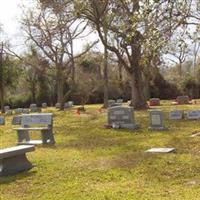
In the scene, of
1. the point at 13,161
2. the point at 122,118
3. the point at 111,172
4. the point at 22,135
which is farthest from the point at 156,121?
the point at 13,161

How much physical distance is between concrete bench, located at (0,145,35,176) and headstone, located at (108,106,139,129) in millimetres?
10182

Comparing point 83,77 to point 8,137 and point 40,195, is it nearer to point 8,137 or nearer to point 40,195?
point 8,137

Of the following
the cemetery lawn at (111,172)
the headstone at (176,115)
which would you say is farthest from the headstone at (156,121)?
the headstone at (176,115)

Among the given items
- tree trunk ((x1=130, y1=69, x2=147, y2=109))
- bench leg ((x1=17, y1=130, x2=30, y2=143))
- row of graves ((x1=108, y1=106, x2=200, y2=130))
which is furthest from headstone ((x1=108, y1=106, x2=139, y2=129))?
tree trunk ((x1=130, y1=69, x2=147, y2=109))

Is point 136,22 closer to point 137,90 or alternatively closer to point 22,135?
point 22,135

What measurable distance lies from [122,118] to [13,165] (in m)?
11.0

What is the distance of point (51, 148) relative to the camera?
630 inches

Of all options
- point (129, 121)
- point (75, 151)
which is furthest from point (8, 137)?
point (75, 151)

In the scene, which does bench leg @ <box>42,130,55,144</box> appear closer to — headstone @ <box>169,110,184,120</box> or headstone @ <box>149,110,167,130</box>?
headstone @ <box>149,110,167,130</box>

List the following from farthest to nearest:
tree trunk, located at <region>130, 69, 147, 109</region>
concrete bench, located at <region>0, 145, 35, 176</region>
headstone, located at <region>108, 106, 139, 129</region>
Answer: tree trunk, located at <region>130, 69, 147, 109</region>, headstone, located at <region>108, 106, 139, 129</region>, concrete bench, located at <region>0, 145, 35, 176</region>

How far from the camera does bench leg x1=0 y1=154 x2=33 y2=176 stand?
37.3 ft

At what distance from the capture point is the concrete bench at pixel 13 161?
1127cm

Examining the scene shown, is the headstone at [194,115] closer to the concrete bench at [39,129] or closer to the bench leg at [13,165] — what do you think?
Result: the concrete bench at [39,129]

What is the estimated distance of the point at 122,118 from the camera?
2216 cm
